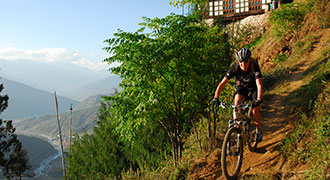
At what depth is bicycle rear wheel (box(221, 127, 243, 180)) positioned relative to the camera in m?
5.01

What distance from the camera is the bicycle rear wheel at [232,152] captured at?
16.4 ft

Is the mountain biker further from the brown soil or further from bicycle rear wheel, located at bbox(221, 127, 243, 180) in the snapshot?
the brown soil

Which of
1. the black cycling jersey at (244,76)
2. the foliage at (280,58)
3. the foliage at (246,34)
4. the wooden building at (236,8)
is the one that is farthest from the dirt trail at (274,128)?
the wooden building at (236,8)

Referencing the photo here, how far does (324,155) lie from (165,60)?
503 centimetres

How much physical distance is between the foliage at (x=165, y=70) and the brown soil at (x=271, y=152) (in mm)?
2236

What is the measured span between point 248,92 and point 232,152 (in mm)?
1440

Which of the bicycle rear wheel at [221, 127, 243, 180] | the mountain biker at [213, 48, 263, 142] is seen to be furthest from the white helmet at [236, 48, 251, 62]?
the bicycle rear wheel at [221, 127, 243, 180]

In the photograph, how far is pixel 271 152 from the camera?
5.95 meters

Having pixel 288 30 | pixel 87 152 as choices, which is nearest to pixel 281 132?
pixel 288 30

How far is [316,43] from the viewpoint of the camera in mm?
13562

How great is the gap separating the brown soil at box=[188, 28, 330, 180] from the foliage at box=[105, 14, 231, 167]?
224cm

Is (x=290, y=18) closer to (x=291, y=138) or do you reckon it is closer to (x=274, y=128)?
(x=274, y=128)

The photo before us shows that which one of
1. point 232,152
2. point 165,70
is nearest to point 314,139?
point 232,152

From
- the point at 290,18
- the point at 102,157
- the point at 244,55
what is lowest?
the point at 102,157
